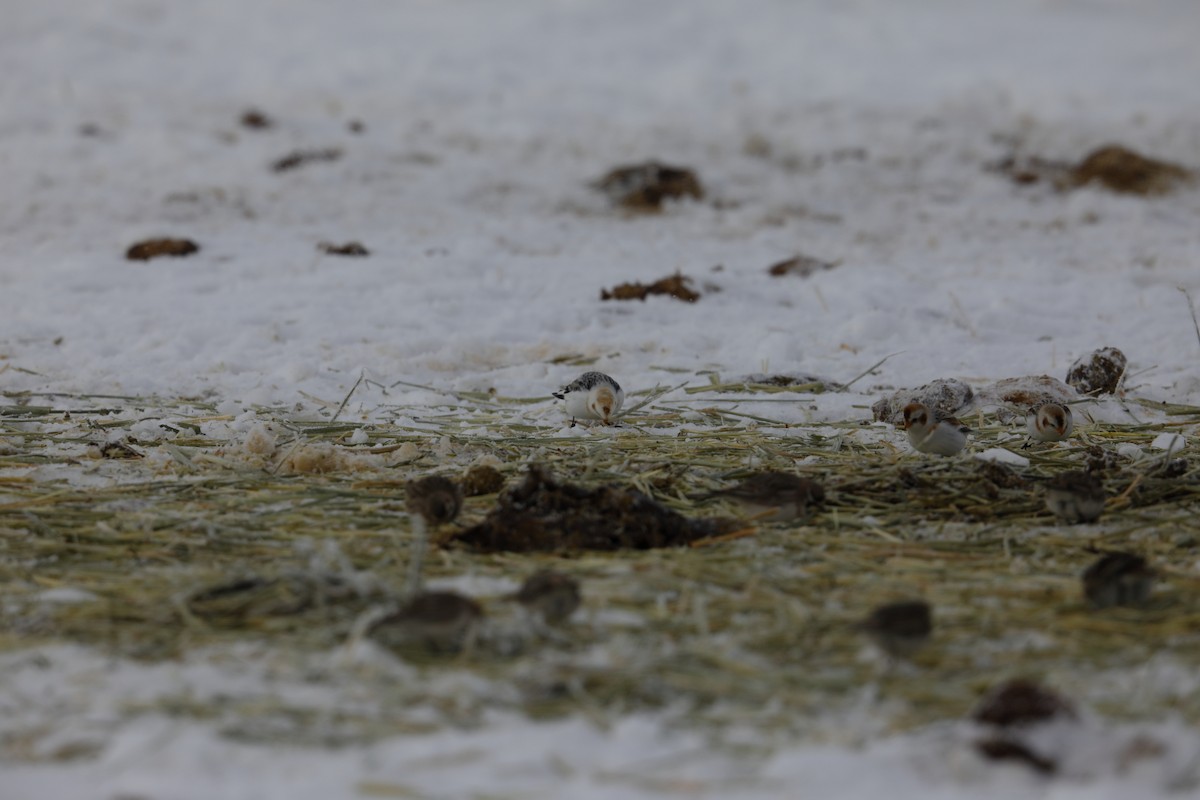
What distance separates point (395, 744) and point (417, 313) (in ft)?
14.4

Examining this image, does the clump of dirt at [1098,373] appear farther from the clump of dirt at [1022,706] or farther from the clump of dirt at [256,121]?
the clump of dirt at [256,121]

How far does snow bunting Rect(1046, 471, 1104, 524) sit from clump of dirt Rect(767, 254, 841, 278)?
411 centimetres

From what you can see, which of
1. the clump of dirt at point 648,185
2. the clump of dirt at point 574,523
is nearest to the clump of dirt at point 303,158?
the clump of dirt at point 648,185

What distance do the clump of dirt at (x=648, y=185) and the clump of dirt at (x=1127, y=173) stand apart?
2948 millimetres

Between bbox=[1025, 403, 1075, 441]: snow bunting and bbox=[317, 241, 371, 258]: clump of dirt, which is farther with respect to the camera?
bbox=[317, 241, 371, 258]: clump of dirt

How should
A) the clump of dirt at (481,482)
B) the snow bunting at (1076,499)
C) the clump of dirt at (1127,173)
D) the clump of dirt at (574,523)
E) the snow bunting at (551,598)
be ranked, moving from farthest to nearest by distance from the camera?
the clump of dirt at (1127,173) → the clump of dirt at (481,482) → the snow bunting at (1076,499) → the clump of dirt at (574,523) → the snow bunting at (551,598)

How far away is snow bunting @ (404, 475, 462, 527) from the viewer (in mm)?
2670

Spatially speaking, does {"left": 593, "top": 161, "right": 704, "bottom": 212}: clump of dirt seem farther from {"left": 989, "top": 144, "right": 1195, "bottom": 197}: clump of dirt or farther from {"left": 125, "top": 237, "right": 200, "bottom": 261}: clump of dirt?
{"left": 125, "top": 237, "right": 200, "bottom": 261}: clump of dirt

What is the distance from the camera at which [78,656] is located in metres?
2.00

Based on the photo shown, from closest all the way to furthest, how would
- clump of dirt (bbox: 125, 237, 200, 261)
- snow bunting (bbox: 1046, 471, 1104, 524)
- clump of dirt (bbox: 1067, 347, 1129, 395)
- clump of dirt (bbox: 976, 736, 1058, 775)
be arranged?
clump of dirt (bbox: 976, 736, 1058, 775) < snow bunting (bbox: 1046, 471, 1104, 524) < clump of dirt (bbox: 1067, 347, 1129, 395) < clump of dirt (bbox: 125, 237, 200, 261)

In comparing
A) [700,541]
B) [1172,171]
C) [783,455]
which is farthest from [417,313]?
[1172,171]

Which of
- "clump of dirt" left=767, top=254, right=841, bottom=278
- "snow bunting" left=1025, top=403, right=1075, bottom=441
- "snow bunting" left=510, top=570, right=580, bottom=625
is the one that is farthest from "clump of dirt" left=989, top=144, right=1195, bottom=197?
"snow bunting" left=510, top=570, right=580, bottom=625

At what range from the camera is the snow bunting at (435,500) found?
8.76ft

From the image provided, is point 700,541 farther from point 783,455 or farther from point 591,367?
point 591,367
